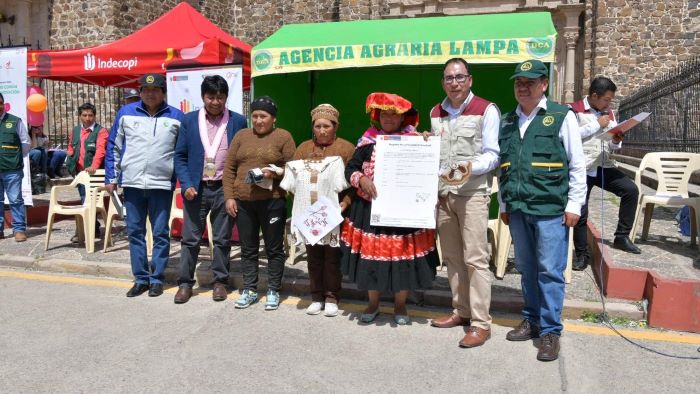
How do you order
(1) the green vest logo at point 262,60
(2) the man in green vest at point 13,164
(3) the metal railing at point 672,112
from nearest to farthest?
(1) the green vest logo at point 262,60 → (2) the man in green vest at point 13,164 → (3) the metal railing at point 672,112

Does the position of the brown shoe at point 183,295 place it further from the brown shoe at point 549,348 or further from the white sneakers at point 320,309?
the brown shoe at point 549,348

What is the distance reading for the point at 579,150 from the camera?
3.63m

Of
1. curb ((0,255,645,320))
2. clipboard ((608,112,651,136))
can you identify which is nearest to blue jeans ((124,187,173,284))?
curb ((0,255,645,320))

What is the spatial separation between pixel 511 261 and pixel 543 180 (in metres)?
2.54

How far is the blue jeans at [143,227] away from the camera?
5.18 m

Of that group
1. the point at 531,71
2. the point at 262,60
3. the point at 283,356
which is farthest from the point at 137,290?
the point at 531,71

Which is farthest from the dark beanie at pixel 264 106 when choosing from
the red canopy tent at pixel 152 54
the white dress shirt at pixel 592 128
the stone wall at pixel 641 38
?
the stone wall at pixel 641 38

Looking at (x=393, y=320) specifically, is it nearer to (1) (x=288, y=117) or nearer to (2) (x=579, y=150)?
(2) (x=579, y=150)

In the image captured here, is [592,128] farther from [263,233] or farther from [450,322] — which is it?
[263,233]

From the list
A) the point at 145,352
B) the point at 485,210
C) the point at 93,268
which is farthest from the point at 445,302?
the point at 93,268

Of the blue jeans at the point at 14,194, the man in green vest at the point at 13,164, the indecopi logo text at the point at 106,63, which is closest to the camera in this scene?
the indecopi logo text at the point at 106,63

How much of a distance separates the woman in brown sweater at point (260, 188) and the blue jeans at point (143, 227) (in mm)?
853

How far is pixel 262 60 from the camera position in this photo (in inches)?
239

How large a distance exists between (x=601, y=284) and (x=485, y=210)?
1681 mm
